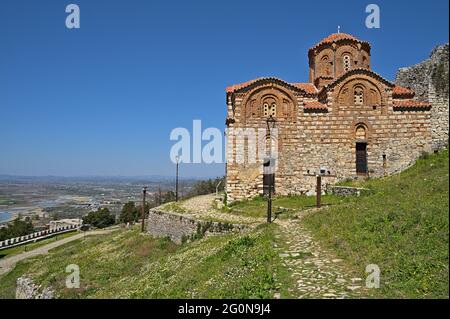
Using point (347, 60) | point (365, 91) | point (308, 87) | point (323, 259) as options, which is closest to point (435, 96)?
point (365, 91)

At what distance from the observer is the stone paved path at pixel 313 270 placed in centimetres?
664

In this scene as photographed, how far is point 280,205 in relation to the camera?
Result: 1978 cm

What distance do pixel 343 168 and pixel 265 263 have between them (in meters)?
16.2

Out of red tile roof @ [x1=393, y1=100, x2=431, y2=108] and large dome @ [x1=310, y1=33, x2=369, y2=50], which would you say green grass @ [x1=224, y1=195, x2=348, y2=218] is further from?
large dome @ [x1=310, y1=33, x2=369, y2=50]

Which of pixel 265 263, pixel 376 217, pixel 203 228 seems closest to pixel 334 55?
pixel 203 228

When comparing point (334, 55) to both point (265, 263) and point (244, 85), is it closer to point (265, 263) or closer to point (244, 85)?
point (244, 85)

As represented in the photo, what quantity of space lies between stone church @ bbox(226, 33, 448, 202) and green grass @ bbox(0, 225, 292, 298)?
8.08 metres

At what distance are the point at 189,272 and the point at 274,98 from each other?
1602cm

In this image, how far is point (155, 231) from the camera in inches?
872

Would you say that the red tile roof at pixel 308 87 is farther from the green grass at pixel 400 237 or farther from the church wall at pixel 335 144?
the green grass at pixel 400 237

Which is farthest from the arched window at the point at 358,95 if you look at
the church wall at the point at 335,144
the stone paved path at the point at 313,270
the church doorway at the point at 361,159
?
the stone paved path at the point at 313,270

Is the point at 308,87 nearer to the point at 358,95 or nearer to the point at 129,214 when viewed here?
the point at 358,95

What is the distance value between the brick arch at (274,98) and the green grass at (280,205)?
5379 millimetres

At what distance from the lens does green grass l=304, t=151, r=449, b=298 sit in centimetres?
634
